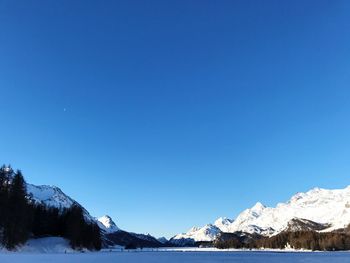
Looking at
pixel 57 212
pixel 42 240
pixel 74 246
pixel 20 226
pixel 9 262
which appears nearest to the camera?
pixel 9 262

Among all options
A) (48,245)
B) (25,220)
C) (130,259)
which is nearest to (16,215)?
(25,220)

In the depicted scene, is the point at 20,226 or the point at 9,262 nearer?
the point at 9,262

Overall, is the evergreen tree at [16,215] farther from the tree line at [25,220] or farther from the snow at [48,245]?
the snow at [48,245]

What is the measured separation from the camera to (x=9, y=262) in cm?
5750

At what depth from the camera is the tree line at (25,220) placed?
9900cm

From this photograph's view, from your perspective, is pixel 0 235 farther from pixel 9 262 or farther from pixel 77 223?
pixel 77 223

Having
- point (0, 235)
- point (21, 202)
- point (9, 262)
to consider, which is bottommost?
point (9, 262)

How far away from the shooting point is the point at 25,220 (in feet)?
349

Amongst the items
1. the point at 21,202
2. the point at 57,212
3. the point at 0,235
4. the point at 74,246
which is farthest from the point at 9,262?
the point at 57,212

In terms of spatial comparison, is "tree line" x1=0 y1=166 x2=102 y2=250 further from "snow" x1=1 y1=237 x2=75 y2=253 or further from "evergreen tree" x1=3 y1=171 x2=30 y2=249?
"snow" x1=1 y1=237 x2=75 y2=253

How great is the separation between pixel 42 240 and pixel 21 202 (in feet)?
97.0

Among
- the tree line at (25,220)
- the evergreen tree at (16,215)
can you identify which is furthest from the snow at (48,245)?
the evergreen tree at (16,215)

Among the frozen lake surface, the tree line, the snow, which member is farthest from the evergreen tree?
the frozen lake surface

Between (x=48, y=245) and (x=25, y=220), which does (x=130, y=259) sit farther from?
(x=48, y=245)
